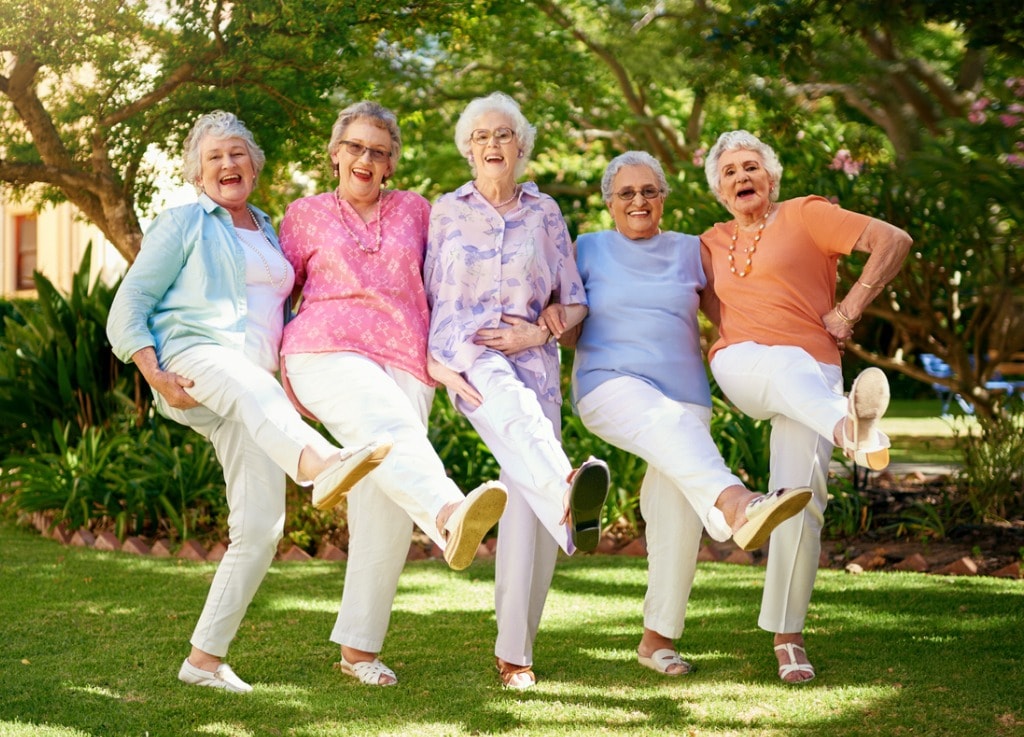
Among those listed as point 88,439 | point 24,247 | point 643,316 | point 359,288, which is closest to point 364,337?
point 359,288

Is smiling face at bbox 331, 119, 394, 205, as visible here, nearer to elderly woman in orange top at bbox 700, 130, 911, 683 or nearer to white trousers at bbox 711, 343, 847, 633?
elderly woman in orange top at bbox 700, 130, 911, 683

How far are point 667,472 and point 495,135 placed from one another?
1.34 metres

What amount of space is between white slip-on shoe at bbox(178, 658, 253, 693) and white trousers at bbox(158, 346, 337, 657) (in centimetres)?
7

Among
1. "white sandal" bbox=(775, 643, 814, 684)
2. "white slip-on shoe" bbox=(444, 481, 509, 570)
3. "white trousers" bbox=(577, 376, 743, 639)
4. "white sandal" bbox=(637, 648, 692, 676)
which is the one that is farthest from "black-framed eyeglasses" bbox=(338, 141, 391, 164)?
"white sandal" bbox=(775, 643, 814, 684)

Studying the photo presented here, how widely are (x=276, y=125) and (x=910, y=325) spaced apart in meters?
4.38

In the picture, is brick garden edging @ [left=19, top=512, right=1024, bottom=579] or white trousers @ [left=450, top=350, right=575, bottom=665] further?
brick garden edging @ [left=19, top=512, right=1024, bottom=579]

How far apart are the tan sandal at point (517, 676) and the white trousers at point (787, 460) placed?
2.73 feet

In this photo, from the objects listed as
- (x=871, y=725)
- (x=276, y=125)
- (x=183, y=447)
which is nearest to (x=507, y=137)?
(x=871, y=725)

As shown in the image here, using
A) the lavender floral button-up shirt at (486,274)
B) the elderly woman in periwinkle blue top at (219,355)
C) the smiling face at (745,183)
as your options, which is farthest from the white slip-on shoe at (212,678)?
the smiling face at (745,183)

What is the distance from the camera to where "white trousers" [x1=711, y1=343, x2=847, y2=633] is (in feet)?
13.7

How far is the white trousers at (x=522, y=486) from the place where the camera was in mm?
3920

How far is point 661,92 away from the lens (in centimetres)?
1327

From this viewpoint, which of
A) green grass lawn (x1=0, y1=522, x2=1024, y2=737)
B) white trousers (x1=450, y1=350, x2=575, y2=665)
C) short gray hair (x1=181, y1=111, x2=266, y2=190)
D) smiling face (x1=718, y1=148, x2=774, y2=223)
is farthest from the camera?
smiling face (x1=718, y1=148, x2=774, y2=223)

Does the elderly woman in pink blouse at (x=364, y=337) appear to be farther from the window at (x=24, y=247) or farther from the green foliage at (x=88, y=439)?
the window at (x=24, y=247)
